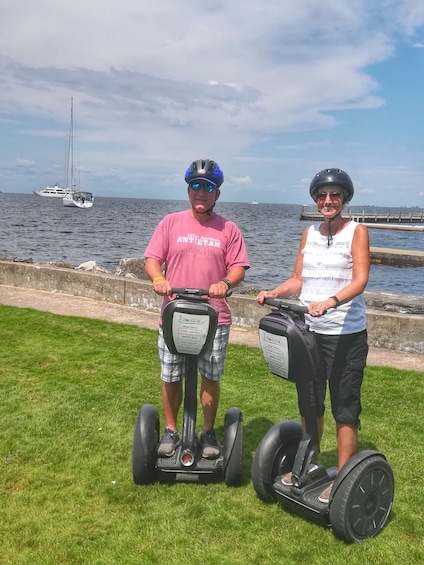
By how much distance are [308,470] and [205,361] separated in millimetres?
904

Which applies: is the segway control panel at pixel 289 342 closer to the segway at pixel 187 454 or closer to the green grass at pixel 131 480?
the segway at pixel 187 454

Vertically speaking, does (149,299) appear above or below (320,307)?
below

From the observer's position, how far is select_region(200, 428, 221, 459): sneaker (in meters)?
3.40

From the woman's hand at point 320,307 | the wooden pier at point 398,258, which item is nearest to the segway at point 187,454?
the woman's hand at point 320,307

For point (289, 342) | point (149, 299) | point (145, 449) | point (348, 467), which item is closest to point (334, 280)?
point (289, 342)

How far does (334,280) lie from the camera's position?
2938 mm

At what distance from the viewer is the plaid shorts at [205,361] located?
3.38 m

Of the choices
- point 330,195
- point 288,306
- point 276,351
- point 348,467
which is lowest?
point 348,467

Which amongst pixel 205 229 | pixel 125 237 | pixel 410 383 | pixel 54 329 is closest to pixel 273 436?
pixel 205 229

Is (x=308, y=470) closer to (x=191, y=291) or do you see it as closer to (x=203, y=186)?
(x=191, y=291)

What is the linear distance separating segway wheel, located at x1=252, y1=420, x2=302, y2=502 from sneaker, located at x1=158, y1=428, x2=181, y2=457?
54cm

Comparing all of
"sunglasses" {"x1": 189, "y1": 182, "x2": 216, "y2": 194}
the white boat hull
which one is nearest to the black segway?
"sunglasses" {"x1": 189, "y1": 182, "x2": 216, "y2": 194}

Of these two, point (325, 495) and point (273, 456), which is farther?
point (273, 456)

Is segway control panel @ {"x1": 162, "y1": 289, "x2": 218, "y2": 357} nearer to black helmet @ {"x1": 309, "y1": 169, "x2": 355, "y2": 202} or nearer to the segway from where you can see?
the segway
